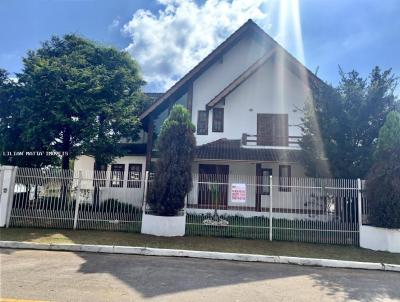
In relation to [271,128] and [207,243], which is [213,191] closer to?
[207,243]

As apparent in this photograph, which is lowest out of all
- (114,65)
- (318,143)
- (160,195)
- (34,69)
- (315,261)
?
(315,261)

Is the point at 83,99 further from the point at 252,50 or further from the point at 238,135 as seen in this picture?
the point at 252,50

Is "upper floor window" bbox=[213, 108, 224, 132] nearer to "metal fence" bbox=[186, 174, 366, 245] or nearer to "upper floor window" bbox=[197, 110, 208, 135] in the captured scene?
"upper floor window" bbox=[197, 110, 208, 135]

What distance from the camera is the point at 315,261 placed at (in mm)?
7926

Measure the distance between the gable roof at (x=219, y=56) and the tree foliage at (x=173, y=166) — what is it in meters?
6.16

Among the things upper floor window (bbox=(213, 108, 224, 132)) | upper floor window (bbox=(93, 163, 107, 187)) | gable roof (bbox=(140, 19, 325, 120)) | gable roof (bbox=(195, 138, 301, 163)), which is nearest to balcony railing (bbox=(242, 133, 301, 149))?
gable roof (bbox=(195, 138, 301, 163))

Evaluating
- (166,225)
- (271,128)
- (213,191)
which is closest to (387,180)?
(213,191)

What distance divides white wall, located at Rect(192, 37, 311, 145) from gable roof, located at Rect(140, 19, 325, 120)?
0.80 metres

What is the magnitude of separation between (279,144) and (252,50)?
633 centimetres

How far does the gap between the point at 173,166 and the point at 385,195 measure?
670 centimetres

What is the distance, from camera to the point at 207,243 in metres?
9.37

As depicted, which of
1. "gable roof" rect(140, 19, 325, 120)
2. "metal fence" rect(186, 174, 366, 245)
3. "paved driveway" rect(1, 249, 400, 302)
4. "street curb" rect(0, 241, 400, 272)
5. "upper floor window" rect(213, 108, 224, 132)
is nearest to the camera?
"paved driveway" rect(1, 249, 400, 302)

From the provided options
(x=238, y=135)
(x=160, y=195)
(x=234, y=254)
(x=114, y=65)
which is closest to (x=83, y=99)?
(x=114, y=65)

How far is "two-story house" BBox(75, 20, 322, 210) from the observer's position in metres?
16.5
